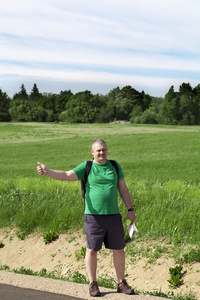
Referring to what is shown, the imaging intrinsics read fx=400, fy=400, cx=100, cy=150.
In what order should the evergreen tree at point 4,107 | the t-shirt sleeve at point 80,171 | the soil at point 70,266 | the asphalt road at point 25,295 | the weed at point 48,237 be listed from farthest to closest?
the evergreen tree at point 4,107, the weed at point 48,237, the soil at point 70,266, the t-shirt sleeve at point 80,171, the asphalt road at point 25,295

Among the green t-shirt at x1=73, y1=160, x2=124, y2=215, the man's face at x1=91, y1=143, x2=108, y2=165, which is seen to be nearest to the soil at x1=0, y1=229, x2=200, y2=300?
the green t-shirt at x1=73, y1=160, x2=124, y2=215

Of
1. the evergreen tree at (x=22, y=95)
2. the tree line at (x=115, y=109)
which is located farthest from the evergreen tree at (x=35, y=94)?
the tree line at (x=115, y=109)

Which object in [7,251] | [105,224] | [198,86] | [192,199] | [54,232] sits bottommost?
[7,251]

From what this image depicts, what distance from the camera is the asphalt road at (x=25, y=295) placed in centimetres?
491

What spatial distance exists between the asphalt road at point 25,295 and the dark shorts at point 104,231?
2.42 feet

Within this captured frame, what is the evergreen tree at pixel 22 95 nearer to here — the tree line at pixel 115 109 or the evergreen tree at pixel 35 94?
the evergreen tree at pixel 35 94

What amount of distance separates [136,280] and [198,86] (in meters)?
89.8

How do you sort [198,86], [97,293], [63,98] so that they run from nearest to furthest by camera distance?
[97,293] → [198,86] → [63,98]

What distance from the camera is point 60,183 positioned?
1175 cm

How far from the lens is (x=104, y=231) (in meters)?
5.12

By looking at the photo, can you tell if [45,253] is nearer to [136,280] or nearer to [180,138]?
[136,280]

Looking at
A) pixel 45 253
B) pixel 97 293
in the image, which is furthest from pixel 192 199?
pixel 97 293

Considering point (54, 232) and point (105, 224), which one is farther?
point (54, 232)

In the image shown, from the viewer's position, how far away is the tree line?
84.4 metres
